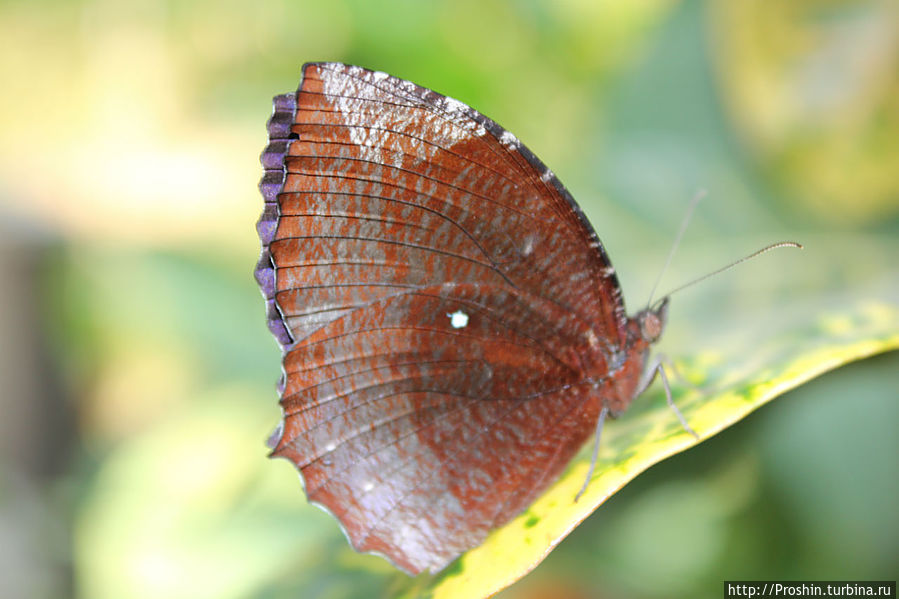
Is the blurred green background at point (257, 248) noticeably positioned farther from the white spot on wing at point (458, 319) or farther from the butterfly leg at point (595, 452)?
the white spot on wing at point (458, 319)

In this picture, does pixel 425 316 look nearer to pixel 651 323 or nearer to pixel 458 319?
pixel 458 319

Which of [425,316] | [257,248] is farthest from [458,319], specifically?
[257,248]

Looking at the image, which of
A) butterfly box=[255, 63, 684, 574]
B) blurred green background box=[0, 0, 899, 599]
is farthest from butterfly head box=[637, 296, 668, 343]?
blurred green background box=[0, 0, 899, 599]

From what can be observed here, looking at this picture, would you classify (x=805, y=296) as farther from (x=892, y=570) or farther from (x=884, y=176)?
(x=892, y=570)

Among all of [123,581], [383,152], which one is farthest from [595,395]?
[123,581]

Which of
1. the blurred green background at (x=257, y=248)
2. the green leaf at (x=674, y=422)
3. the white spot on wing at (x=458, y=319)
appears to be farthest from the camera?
the blurred green background at (x=257, y=248)

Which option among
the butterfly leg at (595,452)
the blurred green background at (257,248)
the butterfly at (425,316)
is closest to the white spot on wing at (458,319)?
the butterfly at (425,316)

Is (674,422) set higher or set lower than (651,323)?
lower
